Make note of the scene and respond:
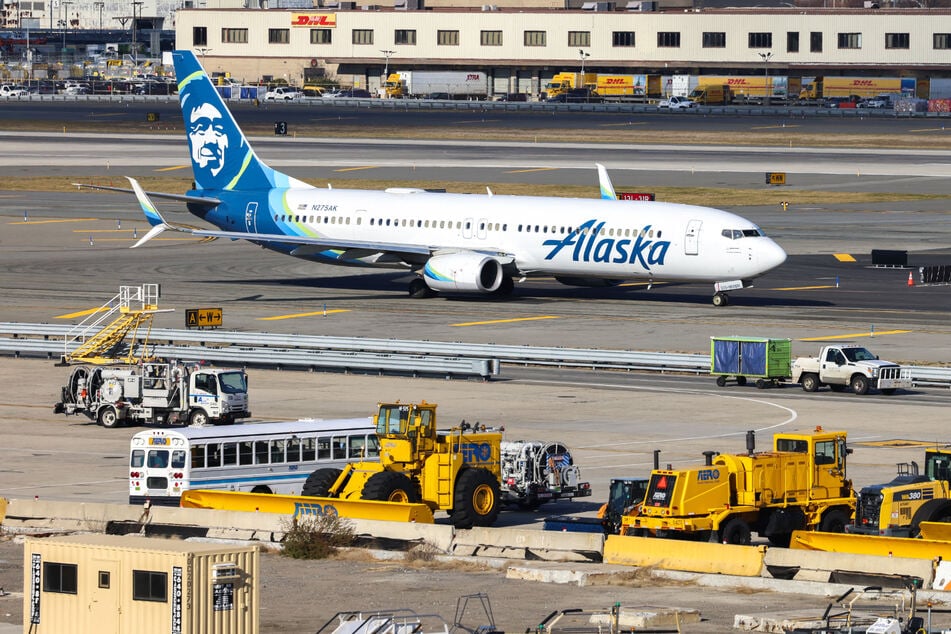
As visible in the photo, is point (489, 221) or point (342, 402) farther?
point (489, 221)

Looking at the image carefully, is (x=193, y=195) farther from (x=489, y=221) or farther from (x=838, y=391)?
(x=838, y=391)

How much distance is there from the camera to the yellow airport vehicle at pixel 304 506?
35.7 m

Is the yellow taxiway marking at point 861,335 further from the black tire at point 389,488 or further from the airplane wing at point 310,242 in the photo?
the black tire at point 389,488

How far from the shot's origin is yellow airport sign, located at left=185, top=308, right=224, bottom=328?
225 feet

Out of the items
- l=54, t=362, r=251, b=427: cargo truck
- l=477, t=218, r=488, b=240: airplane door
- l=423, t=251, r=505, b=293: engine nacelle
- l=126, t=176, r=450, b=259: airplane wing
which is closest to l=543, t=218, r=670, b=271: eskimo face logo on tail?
l=423, t=251, r=505, b=293: engine nacelle

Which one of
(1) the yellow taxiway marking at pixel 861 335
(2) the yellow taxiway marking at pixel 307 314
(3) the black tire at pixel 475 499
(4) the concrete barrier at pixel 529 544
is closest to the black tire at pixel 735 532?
(4) the concrete barrier at pixel 529 544

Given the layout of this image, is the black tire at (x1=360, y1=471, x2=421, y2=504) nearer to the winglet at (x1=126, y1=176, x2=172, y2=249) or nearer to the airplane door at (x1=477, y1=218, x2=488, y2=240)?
the airplane door at (x1=477, y1=218, x2=488, y2=240)

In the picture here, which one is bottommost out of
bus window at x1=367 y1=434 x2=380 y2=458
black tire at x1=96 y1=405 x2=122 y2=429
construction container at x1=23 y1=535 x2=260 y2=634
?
black tire at x1=96 y1=405 x2=122 y2=429

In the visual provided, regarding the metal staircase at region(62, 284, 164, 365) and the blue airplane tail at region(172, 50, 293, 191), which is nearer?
the metal staircase at region(62, 284, 164, 365)

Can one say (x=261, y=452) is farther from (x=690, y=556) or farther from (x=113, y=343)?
(x=113, y=343)

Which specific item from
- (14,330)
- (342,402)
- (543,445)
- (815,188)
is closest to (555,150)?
(815,188)

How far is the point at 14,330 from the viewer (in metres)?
68.6

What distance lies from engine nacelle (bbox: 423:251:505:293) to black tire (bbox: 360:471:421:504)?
4026 cm

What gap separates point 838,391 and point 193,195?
38.6 meters
